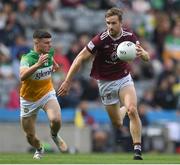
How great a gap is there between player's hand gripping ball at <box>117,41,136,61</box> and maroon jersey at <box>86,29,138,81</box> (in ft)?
1.68

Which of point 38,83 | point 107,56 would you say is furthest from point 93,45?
point 38,83

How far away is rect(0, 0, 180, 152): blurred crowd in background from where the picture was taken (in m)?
24.9

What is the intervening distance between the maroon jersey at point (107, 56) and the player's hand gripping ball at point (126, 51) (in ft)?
1.68

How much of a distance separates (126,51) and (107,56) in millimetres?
953

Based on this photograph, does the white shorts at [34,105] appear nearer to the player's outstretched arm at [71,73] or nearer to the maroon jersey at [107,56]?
the player's outstretched arm at [71,73]

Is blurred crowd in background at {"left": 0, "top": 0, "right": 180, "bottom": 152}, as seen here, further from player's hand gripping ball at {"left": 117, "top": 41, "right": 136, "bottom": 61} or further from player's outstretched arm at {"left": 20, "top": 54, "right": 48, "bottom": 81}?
player's outstretched arm at {"left": 20, "top": 54, "right": 48, "bottom": 81}

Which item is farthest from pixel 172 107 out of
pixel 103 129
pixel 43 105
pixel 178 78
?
pixel 43 105

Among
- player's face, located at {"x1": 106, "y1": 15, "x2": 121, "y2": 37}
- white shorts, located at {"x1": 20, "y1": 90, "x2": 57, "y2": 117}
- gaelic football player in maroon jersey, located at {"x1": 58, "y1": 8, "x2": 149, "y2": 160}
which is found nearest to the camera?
gaelic football player in maroon jersey, located at {"x1": 58, "y1": 8, "x2": 149, "y2": 160}

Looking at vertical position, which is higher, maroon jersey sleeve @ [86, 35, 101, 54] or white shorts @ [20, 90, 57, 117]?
maroon jersey sleeve @ [86, 35, 101, 54]

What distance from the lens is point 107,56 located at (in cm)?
1675

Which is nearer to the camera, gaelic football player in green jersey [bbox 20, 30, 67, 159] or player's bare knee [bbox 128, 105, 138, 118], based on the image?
player's bare knee [bbox 128, 105, 138, 118]

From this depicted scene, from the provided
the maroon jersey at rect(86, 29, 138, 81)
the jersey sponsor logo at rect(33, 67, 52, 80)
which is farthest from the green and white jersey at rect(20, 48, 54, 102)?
the maroon jersey at rect(86, 29, 138, 81)

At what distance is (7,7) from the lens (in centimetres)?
2603

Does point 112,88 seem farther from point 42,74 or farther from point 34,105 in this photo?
point 34,105
